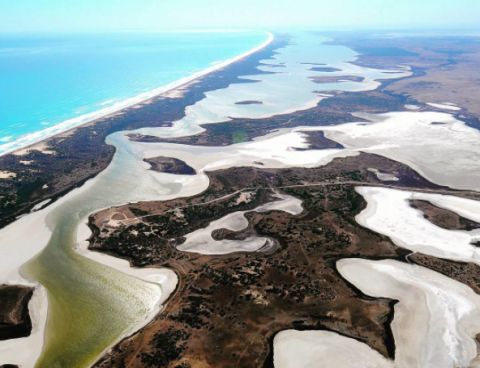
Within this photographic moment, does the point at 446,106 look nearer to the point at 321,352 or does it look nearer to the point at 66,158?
the point at 66,158

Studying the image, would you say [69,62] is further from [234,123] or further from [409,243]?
[409,243]

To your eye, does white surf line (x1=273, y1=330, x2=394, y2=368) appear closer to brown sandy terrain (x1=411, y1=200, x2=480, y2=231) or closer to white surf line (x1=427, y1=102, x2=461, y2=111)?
brown sandy terrain (x1=411, y1=200, x2=480, y2=231)

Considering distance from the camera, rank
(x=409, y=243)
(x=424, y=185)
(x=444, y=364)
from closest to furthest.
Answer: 1. (x=444, y=364)
2. (x=409, y=243)
3. (x=424, y=185)

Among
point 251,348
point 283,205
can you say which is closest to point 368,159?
point 283,205

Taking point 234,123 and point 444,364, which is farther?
point 234,123

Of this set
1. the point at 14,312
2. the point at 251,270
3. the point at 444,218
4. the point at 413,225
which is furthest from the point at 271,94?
the point at 14,312

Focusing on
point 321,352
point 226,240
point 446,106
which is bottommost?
point 321,352

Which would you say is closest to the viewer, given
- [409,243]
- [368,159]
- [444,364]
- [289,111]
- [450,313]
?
[444,364]
